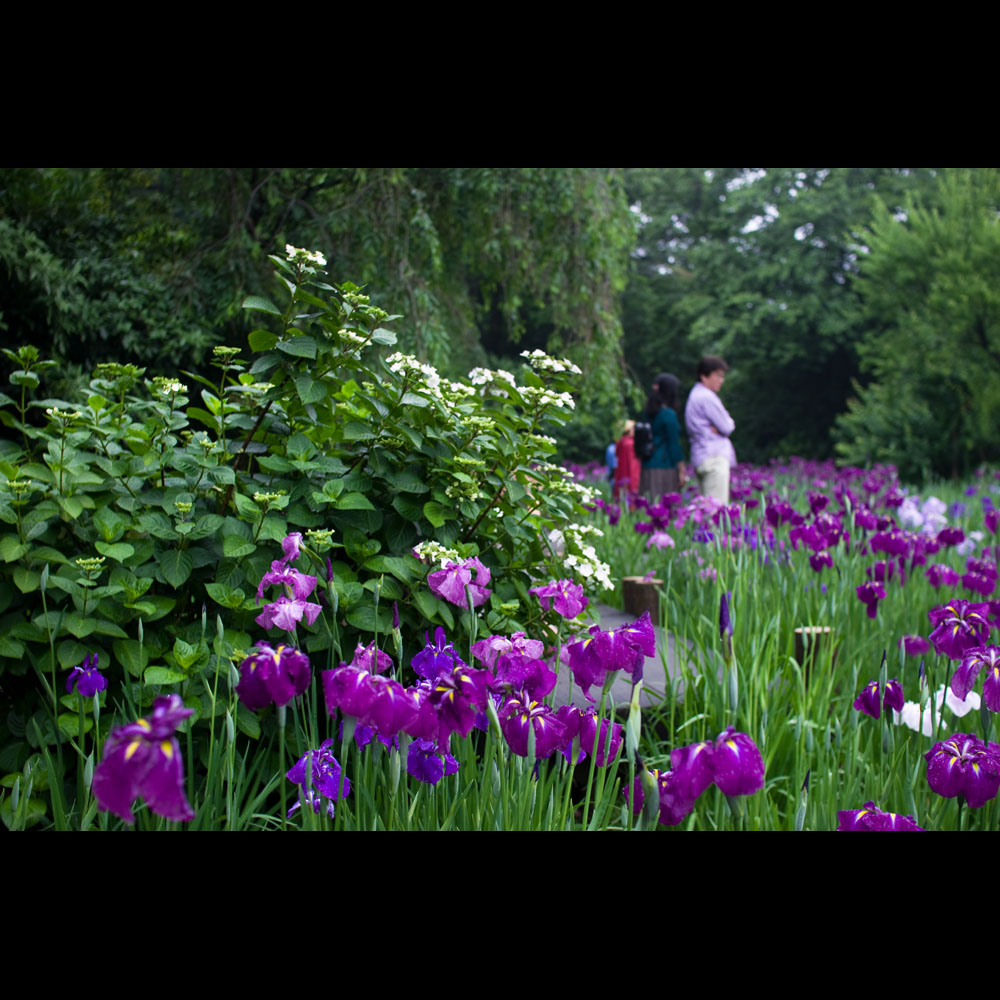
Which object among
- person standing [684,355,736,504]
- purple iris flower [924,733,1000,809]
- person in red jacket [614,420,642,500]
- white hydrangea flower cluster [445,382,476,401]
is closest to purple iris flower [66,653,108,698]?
white hydrangea flower cluster [445,382,476,401]

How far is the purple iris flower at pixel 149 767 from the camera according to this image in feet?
2.44

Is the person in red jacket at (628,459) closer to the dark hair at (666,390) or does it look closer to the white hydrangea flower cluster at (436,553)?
the dark hair at (666,390)

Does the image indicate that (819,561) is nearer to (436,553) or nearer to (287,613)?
(436,553)

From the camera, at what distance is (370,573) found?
203 cm

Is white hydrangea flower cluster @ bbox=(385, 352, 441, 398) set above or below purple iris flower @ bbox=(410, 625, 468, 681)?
above

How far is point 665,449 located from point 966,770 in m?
5.46

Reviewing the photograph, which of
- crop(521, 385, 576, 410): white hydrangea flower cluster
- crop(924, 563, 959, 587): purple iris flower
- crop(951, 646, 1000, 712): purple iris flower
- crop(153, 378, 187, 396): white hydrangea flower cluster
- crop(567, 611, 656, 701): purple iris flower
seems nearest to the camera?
crop(567, 611, 656, 701): purple iris flower

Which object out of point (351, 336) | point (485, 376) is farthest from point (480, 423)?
point (485, 376)

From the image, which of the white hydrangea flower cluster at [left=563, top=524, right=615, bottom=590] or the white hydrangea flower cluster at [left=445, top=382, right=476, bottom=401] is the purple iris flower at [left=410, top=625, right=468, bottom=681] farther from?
the white hydrangea flower cluster at [left=445, top=382, right=476, bottom=401]

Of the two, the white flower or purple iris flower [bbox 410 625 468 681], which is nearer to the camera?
purple iris flower [bbox 410 625 468 681]

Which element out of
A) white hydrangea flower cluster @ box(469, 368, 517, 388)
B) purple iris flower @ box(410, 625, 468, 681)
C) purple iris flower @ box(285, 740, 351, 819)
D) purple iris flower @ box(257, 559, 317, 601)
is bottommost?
purple iris flower @ box(285, 740, 351, 819)

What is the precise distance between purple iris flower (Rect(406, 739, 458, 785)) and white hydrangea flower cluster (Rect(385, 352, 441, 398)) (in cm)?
96

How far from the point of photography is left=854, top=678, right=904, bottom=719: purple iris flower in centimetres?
152

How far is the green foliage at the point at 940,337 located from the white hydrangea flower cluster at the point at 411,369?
11.1m
